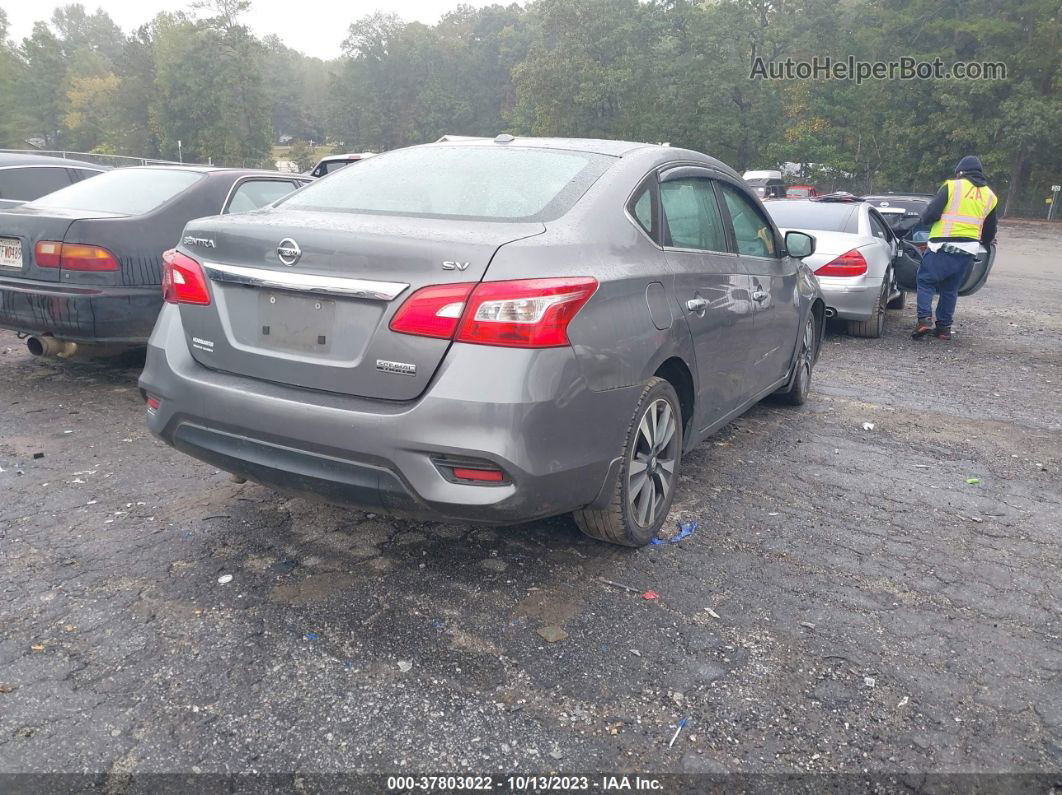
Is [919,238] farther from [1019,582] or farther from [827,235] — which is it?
[1019,582]

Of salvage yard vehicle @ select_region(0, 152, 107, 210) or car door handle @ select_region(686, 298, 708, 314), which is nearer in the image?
car door handle @ select_region(686, 298, 708, 314)

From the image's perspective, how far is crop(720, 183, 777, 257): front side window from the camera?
174 inches

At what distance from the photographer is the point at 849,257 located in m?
8.73

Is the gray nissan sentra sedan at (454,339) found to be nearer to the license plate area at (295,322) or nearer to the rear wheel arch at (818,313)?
the license plate area at (295,322)

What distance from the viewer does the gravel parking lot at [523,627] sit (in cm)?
230

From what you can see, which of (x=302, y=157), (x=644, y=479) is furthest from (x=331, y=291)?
(x=302, y=157)

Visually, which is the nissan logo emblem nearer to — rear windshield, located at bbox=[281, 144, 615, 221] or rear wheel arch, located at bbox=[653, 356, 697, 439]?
rear windshield, located at bbox=[281, 144, 615, 221]

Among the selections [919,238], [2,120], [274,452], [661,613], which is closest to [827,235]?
[919,238]

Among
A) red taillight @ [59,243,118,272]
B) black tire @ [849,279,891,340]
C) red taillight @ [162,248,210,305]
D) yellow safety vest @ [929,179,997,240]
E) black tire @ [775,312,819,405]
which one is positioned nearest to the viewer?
red taillight @ [162,248,210,305]

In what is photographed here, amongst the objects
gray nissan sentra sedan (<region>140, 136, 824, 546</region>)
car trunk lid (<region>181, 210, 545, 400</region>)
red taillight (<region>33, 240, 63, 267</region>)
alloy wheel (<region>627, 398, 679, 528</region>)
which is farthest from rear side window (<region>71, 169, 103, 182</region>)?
alloy wheel (<region>627, 398, 679, 528</region>)

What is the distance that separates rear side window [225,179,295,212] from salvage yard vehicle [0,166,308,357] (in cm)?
42

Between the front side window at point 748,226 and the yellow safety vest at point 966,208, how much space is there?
491 centimetres
